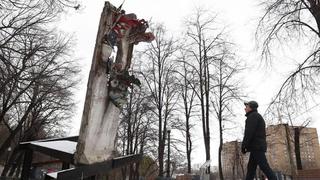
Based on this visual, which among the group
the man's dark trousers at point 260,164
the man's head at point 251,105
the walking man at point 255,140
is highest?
the man's head at point 251,105

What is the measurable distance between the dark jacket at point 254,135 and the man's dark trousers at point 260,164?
0.36 feet

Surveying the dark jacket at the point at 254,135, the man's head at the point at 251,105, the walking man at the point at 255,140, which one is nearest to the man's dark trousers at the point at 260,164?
the walking man at the point at 255,140

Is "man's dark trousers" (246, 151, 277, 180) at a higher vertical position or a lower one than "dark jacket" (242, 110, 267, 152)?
lower

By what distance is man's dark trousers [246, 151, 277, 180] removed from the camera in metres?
6.38

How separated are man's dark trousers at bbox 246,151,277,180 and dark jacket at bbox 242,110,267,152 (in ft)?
0.36

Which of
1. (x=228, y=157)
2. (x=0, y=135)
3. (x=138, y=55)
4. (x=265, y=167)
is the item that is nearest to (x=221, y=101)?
(x=138, y=55)

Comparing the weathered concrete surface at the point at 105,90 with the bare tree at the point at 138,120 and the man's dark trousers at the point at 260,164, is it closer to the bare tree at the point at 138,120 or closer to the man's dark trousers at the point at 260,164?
the man's dark trousers at the point at 260,164

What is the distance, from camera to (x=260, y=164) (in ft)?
21.3

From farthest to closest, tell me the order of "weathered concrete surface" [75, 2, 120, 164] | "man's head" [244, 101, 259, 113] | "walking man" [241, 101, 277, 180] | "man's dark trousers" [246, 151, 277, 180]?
"man's head" [244, 101, 259, 113] < "walking man" [241, 101, 277, 180] < "man's dark trousers" [246, 151, 277, 180] < "weathered concrete surface" [75, 2, 120, 164]

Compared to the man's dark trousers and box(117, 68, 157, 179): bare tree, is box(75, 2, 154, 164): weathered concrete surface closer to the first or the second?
the man's dark trousers

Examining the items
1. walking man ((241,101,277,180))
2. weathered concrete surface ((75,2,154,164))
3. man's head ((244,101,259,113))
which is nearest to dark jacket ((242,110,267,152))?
walking man ((241,101,277,180))

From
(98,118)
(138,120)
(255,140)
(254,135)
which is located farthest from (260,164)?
(138,120)

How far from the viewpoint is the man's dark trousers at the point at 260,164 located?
20.9ft

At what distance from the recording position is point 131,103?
83.4ft
